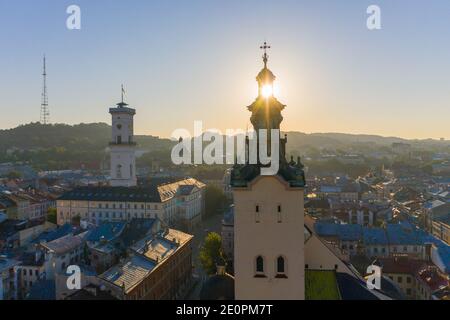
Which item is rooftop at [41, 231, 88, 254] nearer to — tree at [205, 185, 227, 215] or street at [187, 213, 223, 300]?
street at [187, 213, 223, 300]

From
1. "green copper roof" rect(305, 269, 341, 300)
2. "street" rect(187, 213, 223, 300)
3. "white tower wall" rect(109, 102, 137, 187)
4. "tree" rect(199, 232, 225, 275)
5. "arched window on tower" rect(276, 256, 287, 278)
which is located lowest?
"street" rect(187, 213, 223, 300)

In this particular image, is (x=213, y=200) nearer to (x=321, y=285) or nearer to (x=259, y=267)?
(x=321, y=285)

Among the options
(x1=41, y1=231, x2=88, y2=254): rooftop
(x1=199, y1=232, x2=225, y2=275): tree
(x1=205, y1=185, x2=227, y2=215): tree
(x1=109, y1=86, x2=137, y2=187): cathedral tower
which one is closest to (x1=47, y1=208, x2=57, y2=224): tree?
(x1=109, y1=86, x2=137, y2=187): cathedral tower

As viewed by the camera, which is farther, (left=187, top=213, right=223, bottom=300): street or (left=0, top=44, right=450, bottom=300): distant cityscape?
Answer: (left=187, top=213, right=223, bottom=300): street

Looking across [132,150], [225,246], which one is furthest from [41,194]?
[225,246]

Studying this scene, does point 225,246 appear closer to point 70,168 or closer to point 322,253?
point 322,253

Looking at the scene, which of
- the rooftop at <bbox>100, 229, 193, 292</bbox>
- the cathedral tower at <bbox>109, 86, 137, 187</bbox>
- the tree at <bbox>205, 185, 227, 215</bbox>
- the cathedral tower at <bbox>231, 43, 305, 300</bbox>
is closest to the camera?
the cathedral tower at <bbox>231, 43, 305, 300</bbox>
